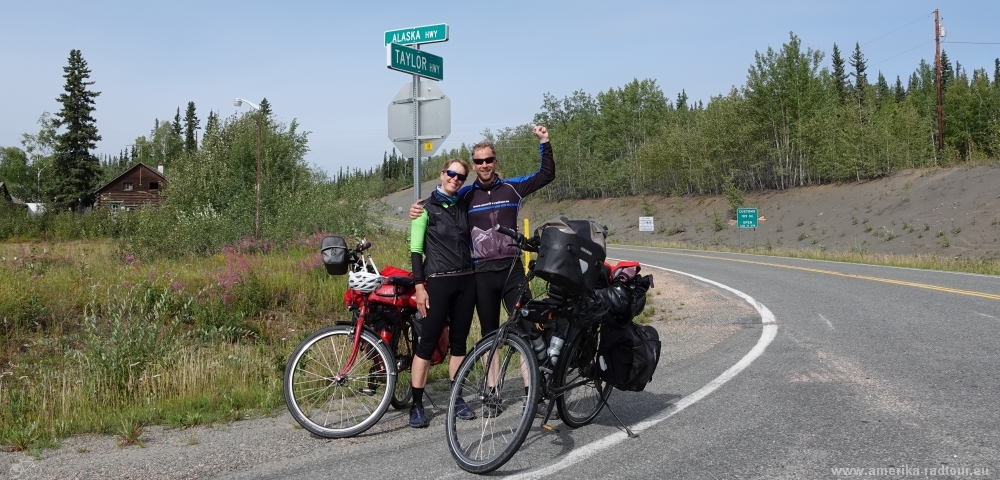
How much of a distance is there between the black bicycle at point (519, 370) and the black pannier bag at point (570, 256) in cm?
11

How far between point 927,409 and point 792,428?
3.97 feet

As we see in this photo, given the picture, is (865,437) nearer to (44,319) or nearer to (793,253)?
(44,319)

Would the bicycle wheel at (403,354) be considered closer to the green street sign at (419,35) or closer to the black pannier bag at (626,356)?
the black pannier bag at (626,356)


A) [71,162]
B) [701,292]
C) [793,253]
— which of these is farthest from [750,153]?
[71,162]

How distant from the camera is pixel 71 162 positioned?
2205 inches

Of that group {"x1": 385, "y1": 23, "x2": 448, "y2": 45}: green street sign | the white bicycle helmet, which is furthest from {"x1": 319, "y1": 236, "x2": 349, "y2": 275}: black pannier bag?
{"x1": 385, "y1": 23, "x2": 448, "y2": 45}: green street sign

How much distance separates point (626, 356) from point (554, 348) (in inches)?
22.9

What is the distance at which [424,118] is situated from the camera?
799 cm

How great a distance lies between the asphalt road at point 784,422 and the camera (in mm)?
3822

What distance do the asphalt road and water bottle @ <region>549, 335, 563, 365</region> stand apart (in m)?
0.60

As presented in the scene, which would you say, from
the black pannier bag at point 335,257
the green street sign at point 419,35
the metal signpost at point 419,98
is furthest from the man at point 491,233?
the green street sign at point 419,35

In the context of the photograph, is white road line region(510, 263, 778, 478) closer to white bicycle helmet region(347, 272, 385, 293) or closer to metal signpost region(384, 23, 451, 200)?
white bicycle helmet region(347, 272, 385, 293)

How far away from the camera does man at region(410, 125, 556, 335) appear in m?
4.85

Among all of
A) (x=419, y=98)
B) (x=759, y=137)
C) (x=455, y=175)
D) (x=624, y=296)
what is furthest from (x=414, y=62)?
(x=759, y=137)
